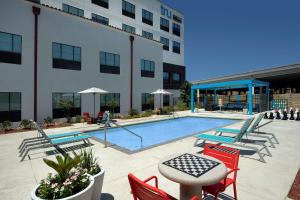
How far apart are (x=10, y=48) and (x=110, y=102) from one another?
387 inches

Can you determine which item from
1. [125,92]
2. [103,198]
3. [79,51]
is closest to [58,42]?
[79,51]

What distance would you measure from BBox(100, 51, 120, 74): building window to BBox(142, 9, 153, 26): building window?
490 inches

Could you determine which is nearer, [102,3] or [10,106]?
[10,106]

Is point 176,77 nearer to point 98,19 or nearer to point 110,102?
point 98,19

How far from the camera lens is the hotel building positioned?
14.4 meters

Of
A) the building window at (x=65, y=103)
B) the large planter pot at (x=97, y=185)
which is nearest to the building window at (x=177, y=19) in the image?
the building window at (x=65, y=103)

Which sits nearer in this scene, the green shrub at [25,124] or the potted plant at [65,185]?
the potted plant at [65,185]

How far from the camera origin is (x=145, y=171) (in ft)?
18.1

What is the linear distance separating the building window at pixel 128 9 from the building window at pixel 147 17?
2322 mm

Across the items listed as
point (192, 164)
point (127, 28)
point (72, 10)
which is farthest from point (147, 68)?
point (192, 164)

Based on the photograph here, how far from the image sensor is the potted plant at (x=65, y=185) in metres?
2.93

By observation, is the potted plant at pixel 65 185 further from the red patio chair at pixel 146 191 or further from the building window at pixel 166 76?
the building window at pixel 166 76

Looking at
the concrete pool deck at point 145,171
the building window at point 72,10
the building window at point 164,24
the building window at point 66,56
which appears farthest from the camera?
the building window at point 164,24

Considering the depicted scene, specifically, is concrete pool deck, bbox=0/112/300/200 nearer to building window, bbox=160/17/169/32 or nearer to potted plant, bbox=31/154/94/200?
potted plant, bbox=31/154/94/200
